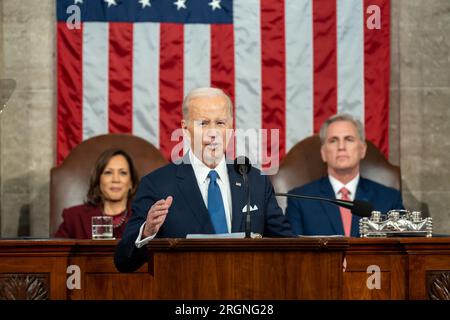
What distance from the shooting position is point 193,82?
7164 mm

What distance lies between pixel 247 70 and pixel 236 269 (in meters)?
3.96

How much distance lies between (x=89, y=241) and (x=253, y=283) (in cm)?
139

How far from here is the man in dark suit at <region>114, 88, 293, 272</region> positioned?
418 centimetres

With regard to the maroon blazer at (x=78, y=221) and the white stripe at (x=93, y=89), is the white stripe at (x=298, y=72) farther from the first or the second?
the maroon blazer at (x=78, y=221)

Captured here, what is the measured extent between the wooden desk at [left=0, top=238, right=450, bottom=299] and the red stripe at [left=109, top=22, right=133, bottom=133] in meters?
2.63

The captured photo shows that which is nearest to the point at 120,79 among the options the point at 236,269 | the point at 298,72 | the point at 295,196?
the point at 298,72

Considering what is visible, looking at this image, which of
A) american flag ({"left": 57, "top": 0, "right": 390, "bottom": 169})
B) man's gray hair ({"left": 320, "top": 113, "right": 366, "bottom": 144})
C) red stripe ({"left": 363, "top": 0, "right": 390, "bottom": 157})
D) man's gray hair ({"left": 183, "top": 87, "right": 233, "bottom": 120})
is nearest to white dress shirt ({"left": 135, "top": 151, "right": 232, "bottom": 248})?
man's gray hair ({"left": 183, "top": 87, "right": 233, "bottom": 120})

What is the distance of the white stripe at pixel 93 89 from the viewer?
712cm

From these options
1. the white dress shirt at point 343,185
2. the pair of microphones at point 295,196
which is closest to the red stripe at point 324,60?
the white dress shirt at point 343,185

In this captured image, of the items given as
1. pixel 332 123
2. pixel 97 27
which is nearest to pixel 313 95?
pixel 332 123

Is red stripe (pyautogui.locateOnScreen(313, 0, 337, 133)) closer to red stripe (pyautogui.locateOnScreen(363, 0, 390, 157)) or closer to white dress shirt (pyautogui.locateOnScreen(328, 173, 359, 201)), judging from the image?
red stripe (pyautogui.locateOnScreen(363, 0, 390, 157))

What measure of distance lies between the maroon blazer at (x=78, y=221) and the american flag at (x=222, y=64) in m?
1.15

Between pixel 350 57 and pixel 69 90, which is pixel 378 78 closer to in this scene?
pixel 350 57

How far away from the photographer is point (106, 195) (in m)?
6.06
